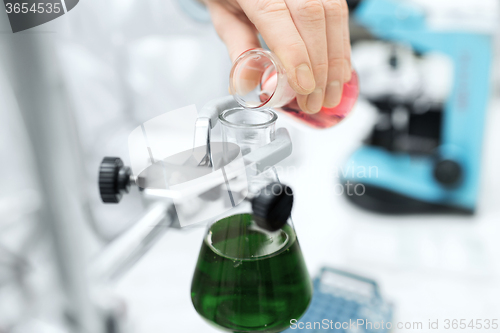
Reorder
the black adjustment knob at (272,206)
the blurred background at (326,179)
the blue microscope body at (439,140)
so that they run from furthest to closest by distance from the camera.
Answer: the blue microscope body at (439,140) → the blurred background at (326,179) → the black adjustment knob at (272,206)

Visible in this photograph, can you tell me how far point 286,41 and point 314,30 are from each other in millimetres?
27

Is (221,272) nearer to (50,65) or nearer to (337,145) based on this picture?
(50,65)

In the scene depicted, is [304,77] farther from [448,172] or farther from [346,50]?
[448,172]

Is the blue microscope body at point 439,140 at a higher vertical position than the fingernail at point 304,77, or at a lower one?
lower

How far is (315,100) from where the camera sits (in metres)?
0.28

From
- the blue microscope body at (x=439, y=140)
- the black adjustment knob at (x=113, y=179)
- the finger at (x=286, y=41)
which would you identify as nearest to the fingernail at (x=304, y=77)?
the finger at (x=286, y=41)

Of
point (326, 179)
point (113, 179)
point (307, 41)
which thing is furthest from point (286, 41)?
point (326, 179)

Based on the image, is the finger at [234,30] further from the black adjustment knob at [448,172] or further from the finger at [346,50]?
the black adjustment knob at [448,172]

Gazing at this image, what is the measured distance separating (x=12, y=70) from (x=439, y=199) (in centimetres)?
78

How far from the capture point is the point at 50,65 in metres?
0.29

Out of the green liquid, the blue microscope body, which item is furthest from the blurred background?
the green liquid

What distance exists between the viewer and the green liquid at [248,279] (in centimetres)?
24

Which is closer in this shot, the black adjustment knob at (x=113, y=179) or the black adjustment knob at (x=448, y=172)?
the black adjustment knob at (x=113, y=179)

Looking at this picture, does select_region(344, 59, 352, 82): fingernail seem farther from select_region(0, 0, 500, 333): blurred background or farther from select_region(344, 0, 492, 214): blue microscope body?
select_region(344, 0, 492, 214): blue microscope body
